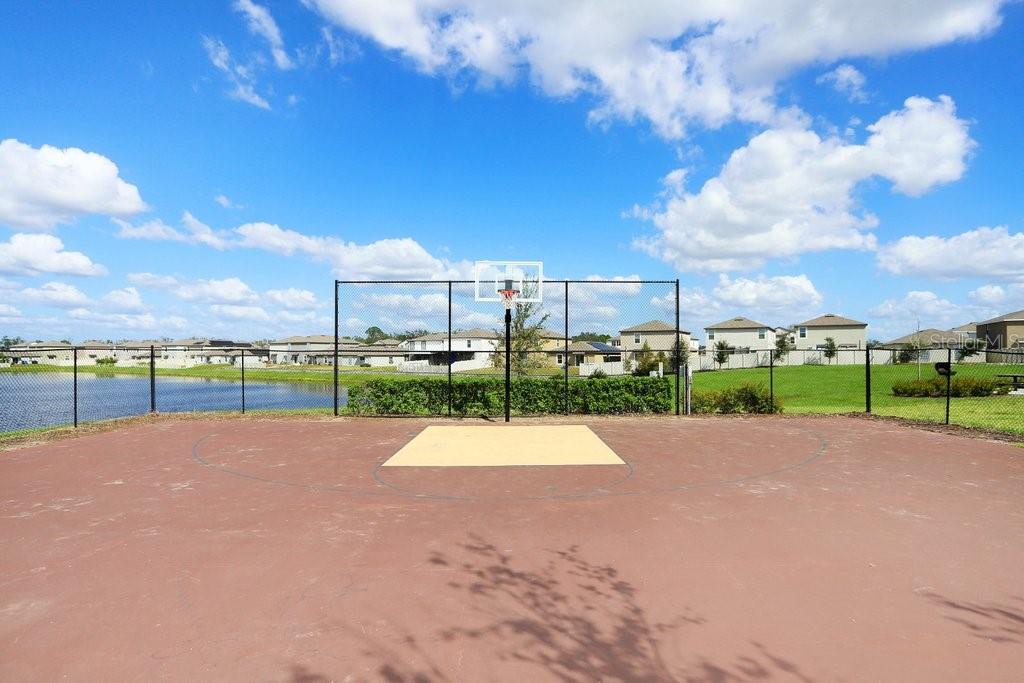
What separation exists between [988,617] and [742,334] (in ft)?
237

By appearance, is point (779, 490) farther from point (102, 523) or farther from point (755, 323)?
point (755, 323)

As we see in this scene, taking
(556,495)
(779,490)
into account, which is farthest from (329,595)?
(779,490)

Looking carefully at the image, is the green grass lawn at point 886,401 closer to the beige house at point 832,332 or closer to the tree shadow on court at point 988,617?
the tree shadow on court at point 988,617

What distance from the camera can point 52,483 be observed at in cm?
666

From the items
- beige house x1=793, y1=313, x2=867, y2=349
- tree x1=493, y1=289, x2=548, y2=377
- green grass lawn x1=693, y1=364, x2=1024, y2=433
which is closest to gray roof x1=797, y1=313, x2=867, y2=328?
beige house x1=793, y1=313, x2=867, y2=349

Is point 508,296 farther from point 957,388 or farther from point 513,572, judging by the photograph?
point 957,388

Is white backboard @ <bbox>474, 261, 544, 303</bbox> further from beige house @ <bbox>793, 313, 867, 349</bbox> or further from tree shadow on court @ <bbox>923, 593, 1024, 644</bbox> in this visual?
beige house @ <bbox>793, 313, 867, 349</bbox>

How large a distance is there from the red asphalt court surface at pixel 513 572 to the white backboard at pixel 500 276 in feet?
22.0

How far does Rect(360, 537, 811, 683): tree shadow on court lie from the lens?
2775mm

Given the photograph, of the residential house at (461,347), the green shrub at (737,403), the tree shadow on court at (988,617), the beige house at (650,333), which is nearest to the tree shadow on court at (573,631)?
the tree shadow on court at (988,617)

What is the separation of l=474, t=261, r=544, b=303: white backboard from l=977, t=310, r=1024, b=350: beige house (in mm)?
56394

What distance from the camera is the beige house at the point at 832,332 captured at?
68031 mm

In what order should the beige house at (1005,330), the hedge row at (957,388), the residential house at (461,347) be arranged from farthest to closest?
the beige house at (1005,330) < the hedge row at (957,388) < the residential house at (461,347)

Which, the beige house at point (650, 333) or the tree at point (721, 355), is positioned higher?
the beige house at point (650, 333)
